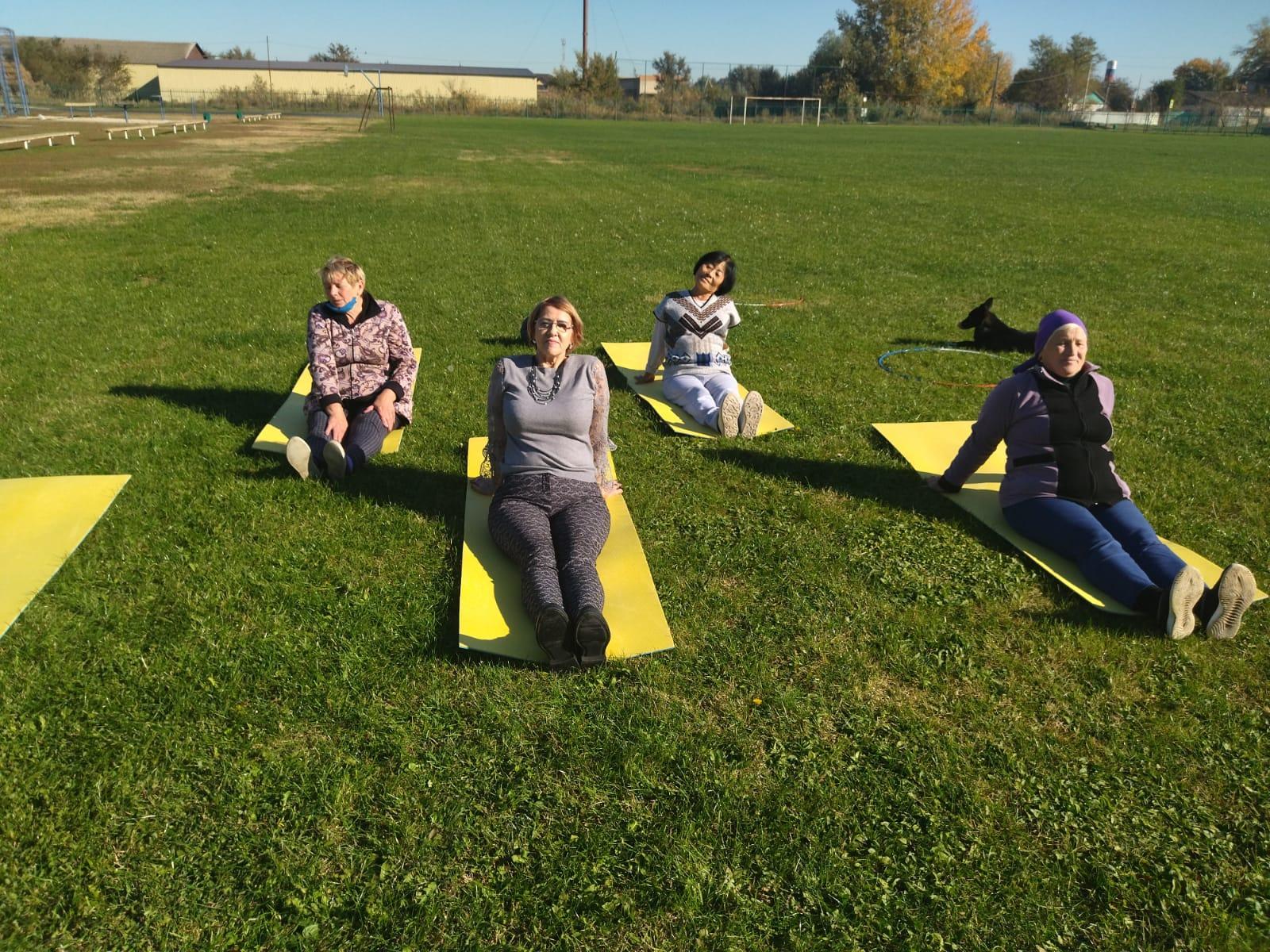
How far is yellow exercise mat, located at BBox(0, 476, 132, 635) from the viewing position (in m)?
3.83

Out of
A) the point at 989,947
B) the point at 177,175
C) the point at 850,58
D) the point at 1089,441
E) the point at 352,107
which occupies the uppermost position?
the point at 850,58

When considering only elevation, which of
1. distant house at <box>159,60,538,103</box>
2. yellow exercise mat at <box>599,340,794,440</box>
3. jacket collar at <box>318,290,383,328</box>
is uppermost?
distant house at <box>159,60,538,103</box>

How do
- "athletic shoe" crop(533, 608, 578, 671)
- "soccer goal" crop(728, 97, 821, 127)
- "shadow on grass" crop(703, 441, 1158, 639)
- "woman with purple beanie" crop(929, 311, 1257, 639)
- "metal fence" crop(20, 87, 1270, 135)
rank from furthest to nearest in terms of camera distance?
"metal fence" crop(20, 87, 1270, 135) → "soccer goal" crop(728, 97, 821, 127) → "shadow on grass" crop(703, 441, 1158, 639) → "woman with purple beanie" crop(929, 311, 1257, 639) → "athletic shoe" crop(533, 608, 578, 671)

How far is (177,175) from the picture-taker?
21438mm

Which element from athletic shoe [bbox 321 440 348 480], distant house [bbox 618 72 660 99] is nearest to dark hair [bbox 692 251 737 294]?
athletic shoe [bbox 321 440 348 480]

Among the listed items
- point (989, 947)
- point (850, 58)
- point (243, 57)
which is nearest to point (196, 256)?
point (989, 947)

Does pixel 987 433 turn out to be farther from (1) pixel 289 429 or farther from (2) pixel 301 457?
(1) pixel 289 429

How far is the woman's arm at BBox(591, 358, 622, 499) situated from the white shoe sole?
74.5 inches

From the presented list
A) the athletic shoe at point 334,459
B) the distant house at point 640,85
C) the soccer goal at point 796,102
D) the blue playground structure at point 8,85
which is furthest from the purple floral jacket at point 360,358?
the distant house at point 640,85

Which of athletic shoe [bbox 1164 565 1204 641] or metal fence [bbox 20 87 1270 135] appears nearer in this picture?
athletic shoe [bbox 1164 565 1204 641]

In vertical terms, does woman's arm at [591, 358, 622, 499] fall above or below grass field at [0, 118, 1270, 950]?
above

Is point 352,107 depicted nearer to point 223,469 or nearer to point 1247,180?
point 1247,180

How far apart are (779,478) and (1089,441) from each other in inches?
70.0

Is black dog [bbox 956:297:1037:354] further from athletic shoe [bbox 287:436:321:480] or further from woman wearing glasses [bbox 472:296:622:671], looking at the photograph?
athletic shoe [bbox 287:436:321:480]
